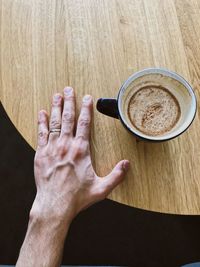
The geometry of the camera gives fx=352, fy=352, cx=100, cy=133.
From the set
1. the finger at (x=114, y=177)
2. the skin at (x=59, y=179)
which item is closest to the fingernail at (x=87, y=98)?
the skin at (x=59, y=179)

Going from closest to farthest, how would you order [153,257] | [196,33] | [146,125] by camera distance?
[146,125], [196,33], [153,257]

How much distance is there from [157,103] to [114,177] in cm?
14

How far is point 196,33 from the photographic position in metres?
0.68

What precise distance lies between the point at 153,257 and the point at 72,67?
771 millimetres

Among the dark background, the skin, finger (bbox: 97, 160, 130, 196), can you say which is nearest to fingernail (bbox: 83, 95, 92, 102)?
the skin

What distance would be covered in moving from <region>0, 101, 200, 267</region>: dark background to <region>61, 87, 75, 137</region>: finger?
0.61 metres

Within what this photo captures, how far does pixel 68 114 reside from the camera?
0.62 meters

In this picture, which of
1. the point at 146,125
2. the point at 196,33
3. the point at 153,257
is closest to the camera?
the point at 146,125

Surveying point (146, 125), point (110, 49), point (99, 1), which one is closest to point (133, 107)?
point (146, 125)

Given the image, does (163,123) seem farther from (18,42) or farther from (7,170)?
(7,170)

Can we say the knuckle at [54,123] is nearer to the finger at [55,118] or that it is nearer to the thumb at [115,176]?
the finger at [55,118]

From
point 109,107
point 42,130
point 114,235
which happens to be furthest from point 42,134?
point 114,235

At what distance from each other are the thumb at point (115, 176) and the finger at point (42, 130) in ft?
0.42

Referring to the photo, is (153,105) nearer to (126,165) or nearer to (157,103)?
(157,103)
